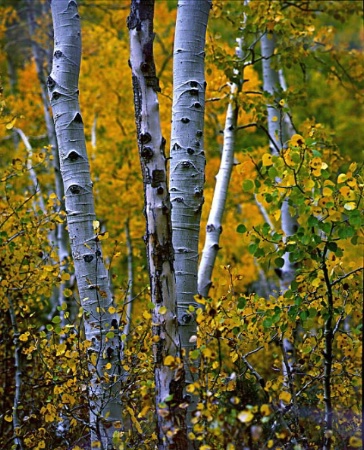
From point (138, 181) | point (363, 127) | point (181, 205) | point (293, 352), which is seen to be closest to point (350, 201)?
point (181, 205)

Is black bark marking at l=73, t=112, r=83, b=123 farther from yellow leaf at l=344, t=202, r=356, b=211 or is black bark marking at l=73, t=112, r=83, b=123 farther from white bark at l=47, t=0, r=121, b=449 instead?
yellow leaf at l=344, t=202, r=356, b=211

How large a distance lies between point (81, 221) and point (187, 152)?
2.31 ft

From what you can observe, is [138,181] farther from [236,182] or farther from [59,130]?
[59,130]

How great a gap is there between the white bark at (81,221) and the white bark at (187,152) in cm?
41

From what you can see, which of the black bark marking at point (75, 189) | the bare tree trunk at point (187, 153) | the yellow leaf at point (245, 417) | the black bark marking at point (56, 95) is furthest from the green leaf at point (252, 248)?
the black bark marking at point (56, 95)

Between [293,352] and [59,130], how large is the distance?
2.87 meters

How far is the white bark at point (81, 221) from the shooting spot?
9.45 feet

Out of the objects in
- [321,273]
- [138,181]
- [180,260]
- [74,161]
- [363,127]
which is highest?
[363,127]

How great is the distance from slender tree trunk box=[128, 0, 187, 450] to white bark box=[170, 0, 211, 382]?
1.27 ft

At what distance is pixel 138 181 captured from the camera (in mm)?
9656

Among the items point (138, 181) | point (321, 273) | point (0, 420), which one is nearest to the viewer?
point (321, 273)

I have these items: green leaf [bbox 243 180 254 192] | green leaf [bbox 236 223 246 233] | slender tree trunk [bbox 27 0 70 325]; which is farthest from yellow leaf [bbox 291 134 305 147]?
slender tree trunk [bbox 27 0 70 325]

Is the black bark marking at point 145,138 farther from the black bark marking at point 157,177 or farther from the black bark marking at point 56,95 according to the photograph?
the black bark marking at point 56,95

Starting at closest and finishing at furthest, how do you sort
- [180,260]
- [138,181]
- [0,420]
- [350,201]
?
[350,201] → [180,260] → [0,420] → [138,181]
